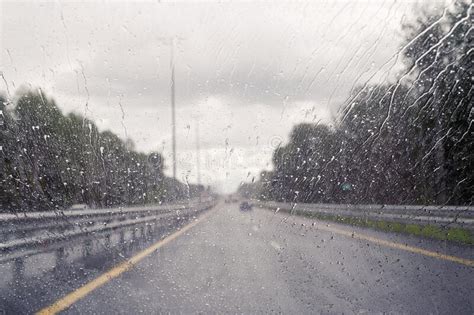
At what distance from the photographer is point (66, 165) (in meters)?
5.10

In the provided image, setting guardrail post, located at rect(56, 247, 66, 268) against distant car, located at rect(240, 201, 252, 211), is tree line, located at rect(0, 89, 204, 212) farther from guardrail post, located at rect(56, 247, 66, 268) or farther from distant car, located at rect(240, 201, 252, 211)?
guardrail post, located at rect(56, 247, 66, 268)

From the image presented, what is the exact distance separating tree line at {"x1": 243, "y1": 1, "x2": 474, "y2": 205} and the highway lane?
38 cm

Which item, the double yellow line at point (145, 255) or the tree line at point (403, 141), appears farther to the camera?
the double yellow line at point (145, 255)

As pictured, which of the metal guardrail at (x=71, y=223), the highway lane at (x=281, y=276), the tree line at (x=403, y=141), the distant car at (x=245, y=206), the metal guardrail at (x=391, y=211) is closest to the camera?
the tree line at (x=403, y=141)


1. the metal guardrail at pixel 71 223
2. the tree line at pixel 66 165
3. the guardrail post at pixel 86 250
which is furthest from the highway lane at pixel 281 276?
the guardrail post at pixel 86 250

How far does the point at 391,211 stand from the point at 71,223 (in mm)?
2909

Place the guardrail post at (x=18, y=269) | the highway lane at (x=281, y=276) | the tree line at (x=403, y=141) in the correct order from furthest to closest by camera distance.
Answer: the guardrail post at (x=18, y=269), the highway lane at (x=281, y=276), the tree line at (x=403, y=141)

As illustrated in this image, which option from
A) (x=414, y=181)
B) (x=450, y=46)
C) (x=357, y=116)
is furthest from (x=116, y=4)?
(x=414, y=181)

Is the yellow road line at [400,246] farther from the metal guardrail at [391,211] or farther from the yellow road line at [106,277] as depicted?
the yellow road line at [106,277]

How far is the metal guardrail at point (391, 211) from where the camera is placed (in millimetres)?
4199

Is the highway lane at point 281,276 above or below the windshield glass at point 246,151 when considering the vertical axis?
below

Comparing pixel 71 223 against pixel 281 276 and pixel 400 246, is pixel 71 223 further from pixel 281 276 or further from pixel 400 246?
pixel 400 246

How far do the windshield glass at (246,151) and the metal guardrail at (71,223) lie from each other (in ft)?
0.07

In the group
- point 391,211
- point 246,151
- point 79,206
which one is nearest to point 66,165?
point 79,206
